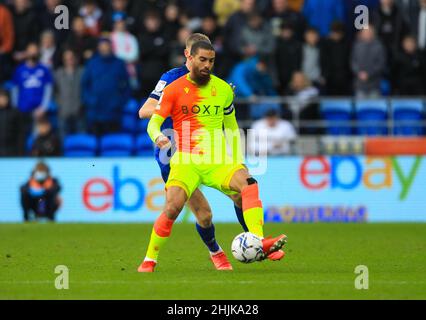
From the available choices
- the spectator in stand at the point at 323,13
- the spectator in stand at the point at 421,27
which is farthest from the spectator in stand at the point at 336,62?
the spectator in stand at the point at 421,27

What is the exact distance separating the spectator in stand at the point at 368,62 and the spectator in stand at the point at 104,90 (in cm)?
460

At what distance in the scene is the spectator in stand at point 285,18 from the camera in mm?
23828

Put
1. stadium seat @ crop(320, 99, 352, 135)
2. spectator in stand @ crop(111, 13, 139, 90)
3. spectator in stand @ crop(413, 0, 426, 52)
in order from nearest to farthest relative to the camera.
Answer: spectator in stand @ crop(111, 13, 139, 90) → stadium seat @ crop(320, 99, 352, 135) → spectator in stand @ crop(413, 0, 426, 52)

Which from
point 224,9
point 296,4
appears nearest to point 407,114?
point 296,4

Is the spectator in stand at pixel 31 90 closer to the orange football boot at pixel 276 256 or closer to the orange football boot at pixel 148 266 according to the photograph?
A: the orange football boot at pixel 148 266

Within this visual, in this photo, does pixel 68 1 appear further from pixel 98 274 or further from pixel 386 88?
pixel 98 274

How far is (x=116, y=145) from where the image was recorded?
22.7 meters

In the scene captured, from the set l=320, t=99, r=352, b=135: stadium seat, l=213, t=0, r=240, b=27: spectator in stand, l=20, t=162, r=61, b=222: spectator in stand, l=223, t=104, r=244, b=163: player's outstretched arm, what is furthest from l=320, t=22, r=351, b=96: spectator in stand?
l=223, t=104, r=244, b=163: player's outstretched arm

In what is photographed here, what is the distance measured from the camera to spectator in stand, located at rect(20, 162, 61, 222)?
855 inches

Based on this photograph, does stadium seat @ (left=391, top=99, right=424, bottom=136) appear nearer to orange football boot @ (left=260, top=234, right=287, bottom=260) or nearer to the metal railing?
the metal railing

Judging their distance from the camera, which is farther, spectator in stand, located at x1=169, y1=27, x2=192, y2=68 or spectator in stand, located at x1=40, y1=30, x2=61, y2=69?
spectator in stand, located at x1=40, y1=30, x2=61, y2=69

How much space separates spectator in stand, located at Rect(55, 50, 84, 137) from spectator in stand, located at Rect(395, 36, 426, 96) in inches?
254

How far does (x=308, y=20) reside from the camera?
24203mm

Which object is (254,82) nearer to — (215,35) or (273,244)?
(215,35)
